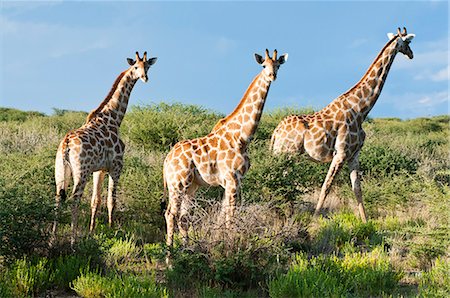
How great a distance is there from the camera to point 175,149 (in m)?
8.28

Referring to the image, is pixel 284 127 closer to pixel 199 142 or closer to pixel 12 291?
pixel 199 142

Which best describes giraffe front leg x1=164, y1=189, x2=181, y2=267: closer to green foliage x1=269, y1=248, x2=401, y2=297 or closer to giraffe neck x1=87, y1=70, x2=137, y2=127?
green foliage x1=269, y1=248, x2=401, y2=297

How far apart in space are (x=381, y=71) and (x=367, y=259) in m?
5.79

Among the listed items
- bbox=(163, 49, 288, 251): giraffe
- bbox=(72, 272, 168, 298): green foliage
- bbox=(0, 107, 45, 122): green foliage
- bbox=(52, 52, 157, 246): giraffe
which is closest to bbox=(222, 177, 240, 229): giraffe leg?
bbox=(163, 49, 288, 251): giraffe

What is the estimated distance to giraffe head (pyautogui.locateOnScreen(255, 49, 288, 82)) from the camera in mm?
8070

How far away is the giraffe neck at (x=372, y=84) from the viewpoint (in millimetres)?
11625

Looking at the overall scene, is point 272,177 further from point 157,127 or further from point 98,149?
point 157,127

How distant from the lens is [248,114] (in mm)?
8414

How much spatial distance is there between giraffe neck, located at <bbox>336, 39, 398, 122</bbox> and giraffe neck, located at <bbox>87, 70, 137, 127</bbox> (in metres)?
4.40

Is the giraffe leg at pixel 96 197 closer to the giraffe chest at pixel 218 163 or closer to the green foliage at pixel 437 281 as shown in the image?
the giraffe chest at pixel 218 163

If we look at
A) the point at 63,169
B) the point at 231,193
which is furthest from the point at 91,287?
the point at 63,169

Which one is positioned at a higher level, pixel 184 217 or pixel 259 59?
pixel 259 59

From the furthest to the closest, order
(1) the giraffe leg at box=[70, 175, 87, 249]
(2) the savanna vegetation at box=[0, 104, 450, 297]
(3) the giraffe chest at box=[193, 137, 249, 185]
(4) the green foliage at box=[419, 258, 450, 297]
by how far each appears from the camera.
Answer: (1) the giraffe leg at box=[70, 175, 87, 249], (3) the giraffe chest at box=[193, 137, 249, 185], (2) the savanna vegetation at box=[0, 104, 450, 297], (4) the green foliage at box=[419, 258, 450, 297]

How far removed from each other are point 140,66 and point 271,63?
3.30 metres
